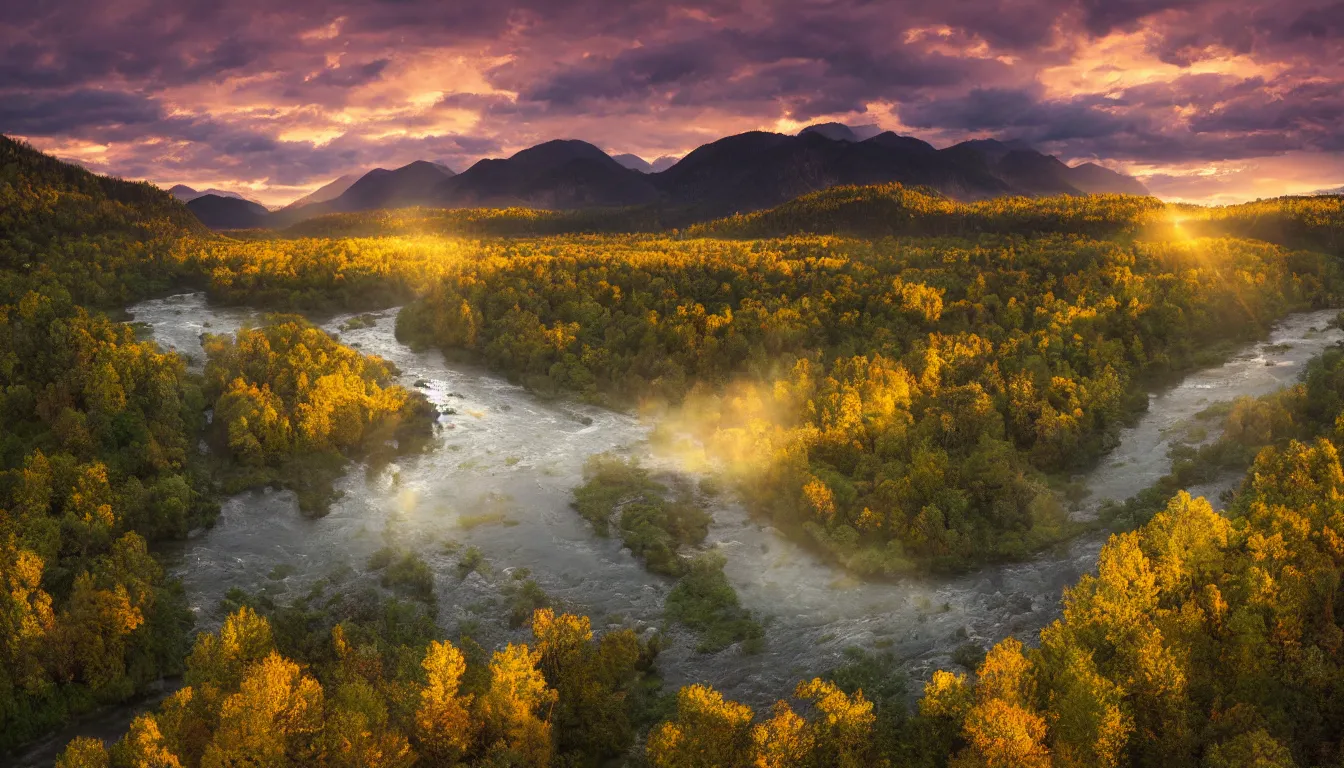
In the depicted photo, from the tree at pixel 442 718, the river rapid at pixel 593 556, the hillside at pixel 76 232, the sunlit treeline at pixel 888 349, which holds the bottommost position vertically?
the river rapid at pixel 593 556

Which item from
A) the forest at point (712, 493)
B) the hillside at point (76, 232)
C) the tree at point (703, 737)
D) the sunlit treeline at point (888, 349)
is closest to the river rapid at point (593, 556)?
the forest at point (712, 493)

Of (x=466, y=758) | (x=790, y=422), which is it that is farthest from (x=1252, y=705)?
(x=790, y=422)

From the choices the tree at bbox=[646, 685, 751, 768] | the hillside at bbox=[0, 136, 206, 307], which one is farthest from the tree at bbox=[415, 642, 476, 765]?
the hillside at bbox=[0, 136, 206, 307]

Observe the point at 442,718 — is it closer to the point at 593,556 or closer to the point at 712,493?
the point at 593,556

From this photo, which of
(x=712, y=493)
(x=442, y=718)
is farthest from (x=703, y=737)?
(x=712, y=493)

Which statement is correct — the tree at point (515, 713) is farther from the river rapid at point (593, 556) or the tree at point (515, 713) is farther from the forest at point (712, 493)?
the river rapid at point (593, 556)

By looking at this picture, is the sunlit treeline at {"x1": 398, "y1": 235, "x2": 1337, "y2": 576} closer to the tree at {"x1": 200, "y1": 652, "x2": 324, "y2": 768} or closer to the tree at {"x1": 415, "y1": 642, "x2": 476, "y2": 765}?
the tree at {"x1": 415, "y1": 642, "x2": 476, "y2": 765}
